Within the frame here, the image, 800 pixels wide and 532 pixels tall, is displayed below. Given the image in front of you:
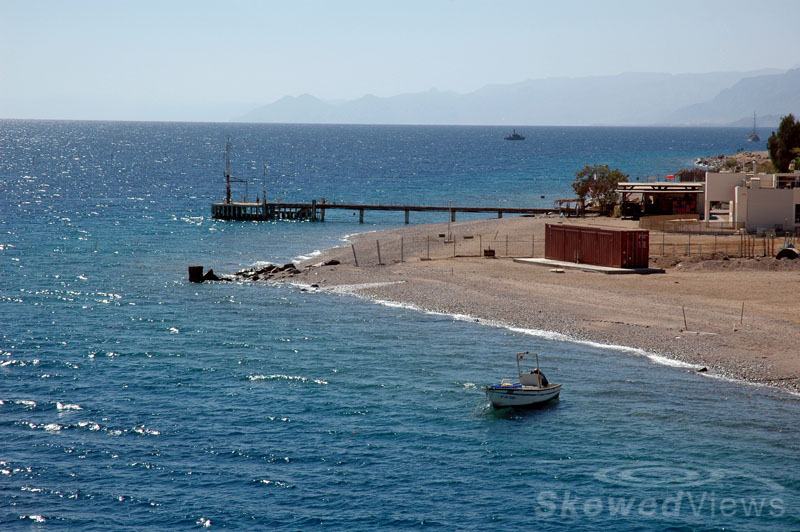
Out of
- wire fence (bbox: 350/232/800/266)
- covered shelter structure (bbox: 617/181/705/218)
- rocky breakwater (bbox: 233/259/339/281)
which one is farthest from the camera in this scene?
covered shelter structure (bbox: 617/181/705/218)

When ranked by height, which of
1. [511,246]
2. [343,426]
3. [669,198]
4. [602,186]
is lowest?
[343,426]

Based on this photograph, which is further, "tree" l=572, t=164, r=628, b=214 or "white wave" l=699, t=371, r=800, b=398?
"tree" l=572, t=164, r=628, b=214

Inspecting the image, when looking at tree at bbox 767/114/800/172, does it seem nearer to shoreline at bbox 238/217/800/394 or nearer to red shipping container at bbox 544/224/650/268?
shoreline at bbox 238/217/800/394

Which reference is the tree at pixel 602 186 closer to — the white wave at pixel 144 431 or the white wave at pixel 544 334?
the white wave at pixel 544 334

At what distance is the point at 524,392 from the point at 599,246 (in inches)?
1104

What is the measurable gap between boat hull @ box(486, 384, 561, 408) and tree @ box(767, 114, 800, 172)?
3056 inches

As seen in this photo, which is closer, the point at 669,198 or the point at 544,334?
the point at 544,334

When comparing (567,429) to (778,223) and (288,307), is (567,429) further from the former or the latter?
(778,223)

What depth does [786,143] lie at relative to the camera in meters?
99.4

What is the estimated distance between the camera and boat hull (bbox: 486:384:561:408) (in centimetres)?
3225

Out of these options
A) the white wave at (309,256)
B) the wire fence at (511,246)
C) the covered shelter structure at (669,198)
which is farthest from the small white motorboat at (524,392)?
the covered shelter structure at (669,198)

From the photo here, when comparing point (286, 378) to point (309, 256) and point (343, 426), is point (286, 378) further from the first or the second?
point (309, 256)

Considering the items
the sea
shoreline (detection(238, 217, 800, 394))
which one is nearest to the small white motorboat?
the sea

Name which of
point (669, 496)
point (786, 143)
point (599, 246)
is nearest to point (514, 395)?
point (669, 496)
